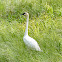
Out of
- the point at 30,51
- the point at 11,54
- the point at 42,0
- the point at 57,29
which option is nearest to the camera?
the point at 11,54

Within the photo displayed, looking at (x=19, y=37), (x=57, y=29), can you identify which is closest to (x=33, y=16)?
(x=57, y=29)

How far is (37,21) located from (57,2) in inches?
61.8

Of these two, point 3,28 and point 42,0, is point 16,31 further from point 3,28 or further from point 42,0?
point 42,0

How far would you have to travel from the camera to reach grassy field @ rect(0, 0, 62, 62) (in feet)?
11.6

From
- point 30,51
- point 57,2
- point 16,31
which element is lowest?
point 30,51

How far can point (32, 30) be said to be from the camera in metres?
4.68

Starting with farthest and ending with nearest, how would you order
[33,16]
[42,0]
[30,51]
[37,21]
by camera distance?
[42,0]
[33,16]
[37,21]
[30,51]

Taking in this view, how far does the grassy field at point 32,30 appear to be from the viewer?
3.53 meters

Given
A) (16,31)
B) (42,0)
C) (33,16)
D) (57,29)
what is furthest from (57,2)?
(16,31)

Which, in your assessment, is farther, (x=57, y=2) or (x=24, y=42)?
(x=57, y=2)

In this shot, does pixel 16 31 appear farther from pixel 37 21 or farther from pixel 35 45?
pixel 37 21

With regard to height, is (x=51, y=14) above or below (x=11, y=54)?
above

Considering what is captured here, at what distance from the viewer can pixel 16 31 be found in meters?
4.30

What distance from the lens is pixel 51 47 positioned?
387cm
